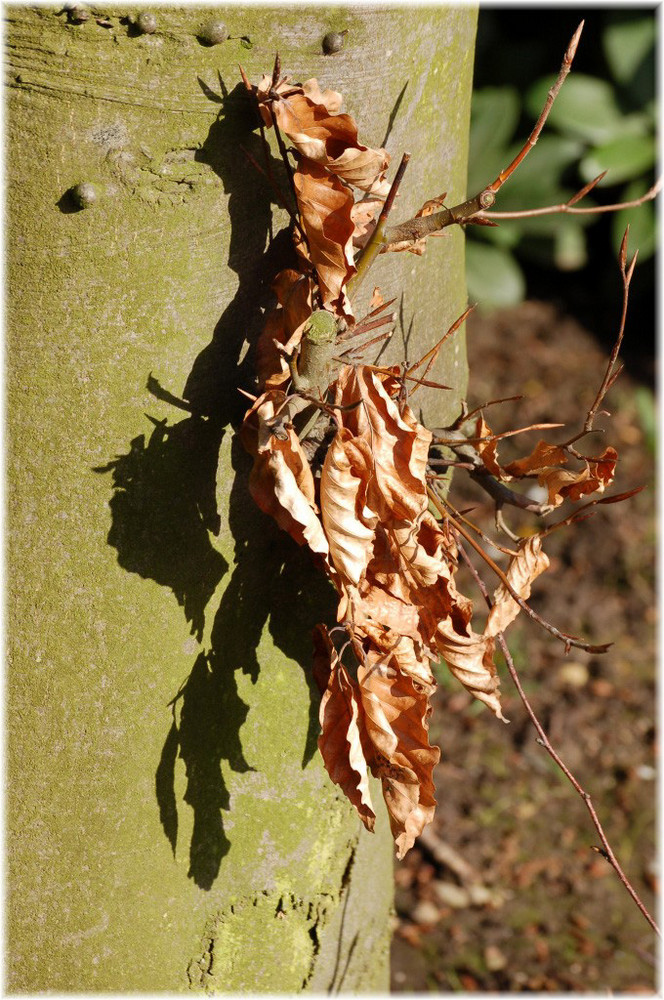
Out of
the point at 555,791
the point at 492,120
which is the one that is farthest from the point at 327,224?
the point at 492,120

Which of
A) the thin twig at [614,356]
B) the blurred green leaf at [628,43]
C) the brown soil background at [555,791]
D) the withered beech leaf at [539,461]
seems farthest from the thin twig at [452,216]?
the blurred green leaf at [628,43]

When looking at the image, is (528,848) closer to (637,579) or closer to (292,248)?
(637,579)

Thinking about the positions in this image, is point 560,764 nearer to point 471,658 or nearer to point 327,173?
point 471,658

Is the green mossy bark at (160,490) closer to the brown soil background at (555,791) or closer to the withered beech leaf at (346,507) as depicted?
the withered beech leaf at (346,507)

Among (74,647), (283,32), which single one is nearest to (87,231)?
(283,32)

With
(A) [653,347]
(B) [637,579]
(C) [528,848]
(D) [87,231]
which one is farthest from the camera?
(A) [653,347]

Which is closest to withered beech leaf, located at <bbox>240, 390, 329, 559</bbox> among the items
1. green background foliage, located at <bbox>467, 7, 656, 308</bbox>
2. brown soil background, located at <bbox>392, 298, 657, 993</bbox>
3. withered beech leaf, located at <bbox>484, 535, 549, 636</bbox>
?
withered beech leaf, located at <bbox>484, 535, 549, 636</bbox>

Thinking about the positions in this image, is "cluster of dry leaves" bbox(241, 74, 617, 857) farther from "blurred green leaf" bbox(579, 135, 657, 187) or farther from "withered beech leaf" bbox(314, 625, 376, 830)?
"blurred green leaf" bbox(579, 135, 657, 187)
